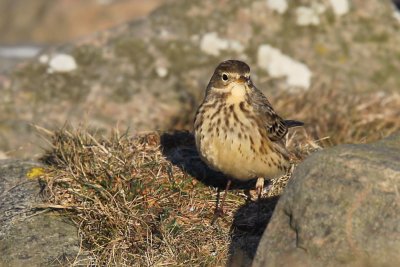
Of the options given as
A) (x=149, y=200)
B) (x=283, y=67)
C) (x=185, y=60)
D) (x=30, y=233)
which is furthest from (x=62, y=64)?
(x=30, y=233)

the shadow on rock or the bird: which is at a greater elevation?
the bird

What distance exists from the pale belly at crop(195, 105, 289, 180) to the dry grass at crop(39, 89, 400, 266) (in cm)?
35

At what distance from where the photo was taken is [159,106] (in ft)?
39.5

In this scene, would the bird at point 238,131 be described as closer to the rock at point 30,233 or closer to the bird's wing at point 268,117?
the bird's wing at point 268,117

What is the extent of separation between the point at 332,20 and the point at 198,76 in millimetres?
2204

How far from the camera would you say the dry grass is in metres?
7.25

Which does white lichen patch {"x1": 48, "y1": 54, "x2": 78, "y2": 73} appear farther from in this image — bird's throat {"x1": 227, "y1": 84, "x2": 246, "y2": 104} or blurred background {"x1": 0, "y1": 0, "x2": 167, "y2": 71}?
blurred background {"x1": 0, "y1": 0, "x2": 167, "y2": 71}

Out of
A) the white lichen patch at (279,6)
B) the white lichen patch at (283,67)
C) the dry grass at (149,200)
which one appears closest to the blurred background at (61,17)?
the white lichen patch at (279,6)

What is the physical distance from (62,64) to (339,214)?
289 inches

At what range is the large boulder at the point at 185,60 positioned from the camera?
1199 centimetres

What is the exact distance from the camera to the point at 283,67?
12.4 m

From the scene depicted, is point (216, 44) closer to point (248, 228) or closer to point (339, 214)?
point (248, 228)

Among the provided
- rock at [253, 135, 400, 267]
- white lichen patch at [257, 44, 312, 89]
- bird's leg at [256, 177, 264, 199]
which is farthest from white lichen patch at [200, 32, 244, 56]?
rock at [253, 135, 400, 267]

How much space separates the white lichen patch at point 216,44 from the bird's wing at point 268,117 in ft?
13.6
